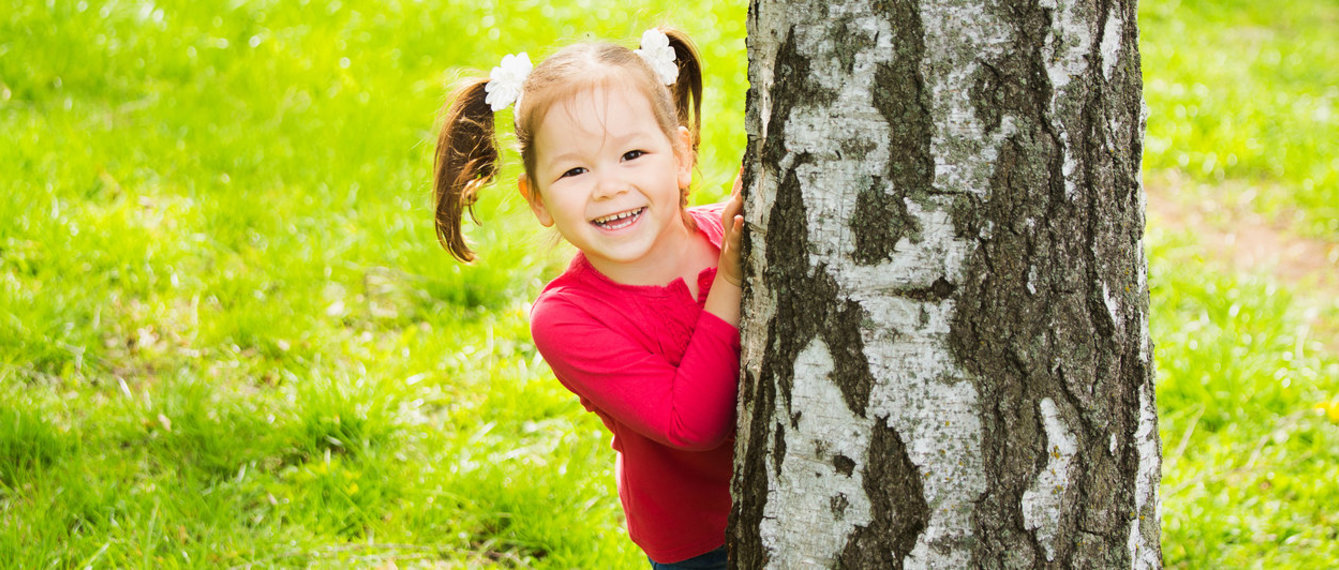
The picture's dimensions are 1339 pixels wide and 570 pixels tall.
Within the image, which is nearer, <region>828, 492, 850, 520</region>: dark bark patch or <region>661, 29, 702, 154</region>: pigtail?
<region>828, 492, 850, 520</region>: dark bark patch

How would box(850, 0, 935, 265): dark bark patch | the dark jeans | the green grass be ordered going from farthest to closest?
the green grass
the dark jeans
box(850, 0, 935, 265): dark bark patch

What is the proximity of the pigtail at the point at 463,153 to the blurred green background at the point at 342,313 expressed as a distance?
54 millimetres

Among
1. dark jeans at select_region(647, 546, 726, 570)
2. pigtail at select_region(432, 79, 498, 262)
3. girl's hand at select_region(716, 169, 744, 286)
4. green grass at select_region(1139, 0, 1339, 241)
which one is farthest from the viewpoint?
green grass at select_region(1139, 0, 1339, 241)

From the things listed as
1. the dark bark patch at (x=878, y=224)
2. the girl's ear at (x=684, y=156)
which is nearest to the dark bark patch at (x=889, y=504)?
the dark bark patch at (x=878, y=224)

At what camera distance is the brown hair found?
177 centimetres

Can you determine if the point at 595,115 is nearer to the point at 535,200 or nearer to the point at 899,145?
the point at 535,200

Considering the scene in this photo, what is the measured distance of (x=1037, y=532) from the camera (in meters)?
1.43

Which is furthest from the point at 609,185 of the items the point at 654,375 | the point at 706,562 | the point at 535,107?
the point at 706,562

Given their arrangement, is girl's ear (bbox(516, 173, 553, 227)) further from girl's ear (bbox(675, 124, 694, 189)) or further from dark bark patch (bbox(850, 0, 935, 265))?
dark bark patch (bbox(850, 0, 935, 265))

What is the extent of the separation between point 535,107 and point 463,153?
0.87ft

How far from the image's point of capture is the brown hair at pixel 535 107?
177 cm

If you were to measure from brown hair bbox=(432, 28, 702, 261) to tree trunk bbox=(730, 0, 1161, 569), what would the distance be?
353mm

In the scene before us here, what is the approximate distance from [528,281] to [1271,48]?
18.6ft

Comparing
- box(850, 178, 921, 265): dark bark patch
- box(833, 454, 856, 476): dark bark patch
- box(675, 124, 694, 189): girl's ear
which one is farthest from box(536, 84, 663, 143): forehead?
box(833, 454, 856, 476): dark bark patch
